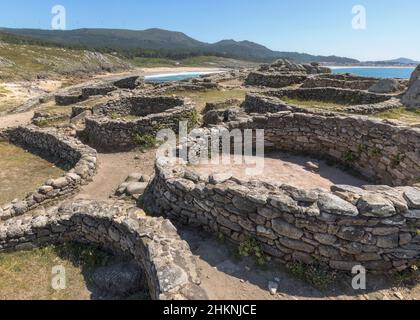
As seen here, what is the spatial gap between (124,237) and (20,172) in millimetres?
9797

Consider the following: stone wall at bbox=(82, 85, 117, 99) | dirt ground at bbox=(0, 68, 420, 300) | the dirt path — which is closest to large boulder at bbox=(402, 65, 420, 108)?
dirt ground at bbox=(0, 68, 420, 300)

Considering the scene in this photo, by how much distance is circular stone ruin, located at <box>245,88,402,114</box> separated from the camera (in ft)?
63.2

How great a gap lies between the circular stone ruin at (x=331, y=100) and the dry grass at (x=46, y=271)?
1322cm

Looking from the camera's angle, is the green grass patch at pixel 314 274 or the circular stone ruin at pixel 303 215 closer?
the circular stone ruin at pixel 303 215

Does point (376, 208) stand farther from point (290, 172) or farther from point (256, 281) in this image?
point (290, 172)

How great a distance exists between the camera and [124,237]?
800cm

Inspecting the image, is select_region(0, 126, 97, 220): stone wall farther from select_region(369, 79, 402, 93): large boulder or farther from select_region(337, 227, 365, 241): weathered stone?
select_region(369, 79, 402, 93): large boulder

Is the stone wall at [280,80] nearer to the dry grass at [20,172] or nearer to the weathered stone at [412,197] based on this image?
the dry grass at [20,172]

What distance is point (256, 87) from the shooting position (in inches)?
1359

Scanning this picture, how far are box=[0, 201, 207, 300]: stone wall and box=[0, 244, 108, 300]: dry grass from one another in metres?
0.31

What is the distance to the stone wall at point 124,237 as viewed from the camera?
6.28m

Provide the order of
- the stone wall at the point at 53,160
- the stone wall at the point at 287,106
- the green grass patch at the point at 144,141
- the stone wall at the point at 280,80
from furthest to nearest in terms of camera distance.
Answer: the stone wall at the point at 280,80 → the stone wall at the point at 287,106 → the green grass patch at the point at 144,141 → the stone wall at the point at 53,160


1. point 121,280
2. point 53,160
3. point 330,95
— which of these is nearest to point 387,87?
point 330,95

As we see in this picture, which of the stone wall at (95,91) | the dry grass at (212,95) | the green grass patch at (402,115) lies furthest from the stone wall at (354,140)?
the stone wall at (95,91)
